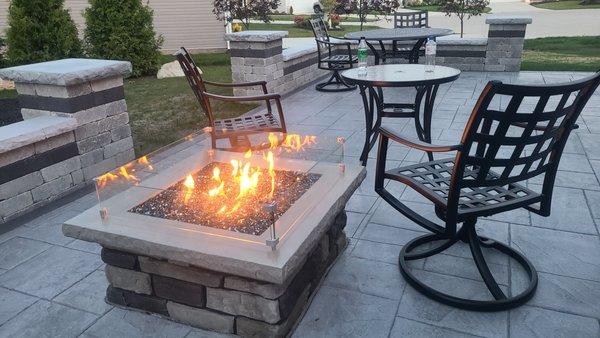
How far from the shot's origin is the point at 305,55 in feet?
24.1

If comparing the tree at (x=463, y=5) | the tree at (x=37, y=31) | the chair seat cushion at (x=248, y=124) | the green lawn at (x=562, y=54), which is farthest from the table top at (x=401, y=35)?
the tree at (x=37, y=31)

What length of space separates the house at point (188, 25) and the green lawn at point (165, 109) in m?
3.81

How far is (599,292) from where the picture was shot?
7.14 feet

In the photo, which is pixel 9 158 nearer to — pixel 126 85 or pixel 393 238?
pixel 393 238

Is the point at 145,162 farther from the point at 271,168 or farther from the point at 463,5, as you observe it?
the point at 463,5

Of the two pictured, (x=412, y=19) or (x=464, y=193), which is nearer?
(x=464, y=193)

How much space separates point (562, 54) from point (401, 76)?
7035 millimetres

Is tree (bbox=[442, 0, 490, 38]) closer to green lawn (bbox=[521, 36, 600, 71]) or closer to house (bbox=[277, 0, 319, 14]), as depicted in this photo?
green lawn (bbox=[521, 36, 600, 71])

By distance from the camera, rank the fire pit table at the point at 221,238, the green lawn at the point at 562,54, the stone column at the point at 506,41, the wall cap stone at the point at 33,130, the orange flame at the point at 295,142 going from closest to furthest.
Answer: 1. the fire pit table at the point at 221,238
2. the orange flame at the point at 295,142
3. the wall cap stone at the point at 33,130
4. the stone column at the point at 506,41
5. the green lawn at the point at 562,54

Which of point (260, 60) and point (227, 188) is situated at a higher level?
point (260, 60)

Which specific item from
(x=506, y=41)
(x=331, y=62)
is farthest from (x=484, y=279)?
(x=506, y=41)

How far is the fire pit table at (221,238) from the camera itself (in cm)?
186

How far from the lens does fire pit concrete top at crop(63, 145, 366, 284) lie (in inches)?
69.9

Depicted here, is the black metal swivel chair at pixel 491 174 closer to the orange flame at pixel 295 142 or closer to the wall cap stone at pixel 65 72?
the orange flame at pixel 295 142
